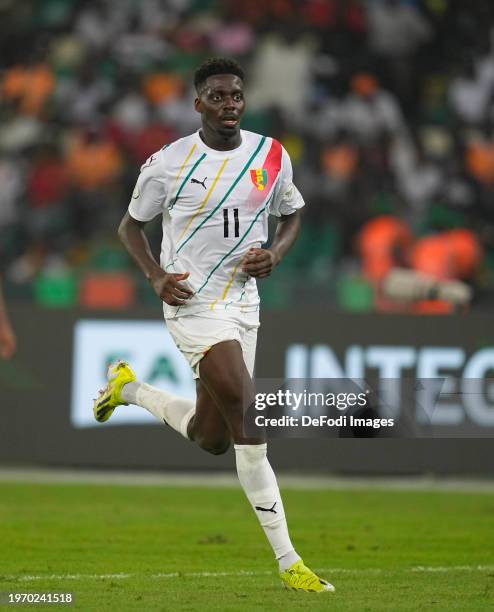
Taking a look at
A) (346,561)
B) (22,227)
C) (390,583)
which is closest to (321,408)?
(390,583)

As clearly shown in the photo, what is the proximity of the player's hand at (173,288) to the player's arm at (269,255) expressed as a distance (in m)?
0.31

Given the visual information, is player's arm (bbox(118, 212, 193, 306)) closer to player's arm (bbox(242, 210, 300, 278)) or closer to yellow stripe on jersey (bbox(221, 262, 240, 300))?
yellow stripe on jersey (bbox(221, 262, 240, 300))

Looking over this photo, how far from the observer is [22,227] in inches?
653

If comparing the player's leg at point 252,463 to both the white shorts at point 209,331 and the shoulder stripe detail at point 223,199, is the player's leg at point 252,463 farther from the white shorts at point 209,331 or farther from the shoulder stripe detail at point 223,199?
the shoulder stripe detail at point 223,199

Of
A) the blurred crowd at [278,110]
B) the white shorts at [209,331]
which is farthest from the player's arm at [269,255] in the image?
the blurred crowd at [278,110]

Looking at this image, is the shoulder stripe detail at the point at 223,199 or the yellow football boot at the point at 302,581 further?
the shoulder stripe detail at the point at 223,199

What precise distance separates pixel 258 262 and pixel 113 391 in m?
1.80

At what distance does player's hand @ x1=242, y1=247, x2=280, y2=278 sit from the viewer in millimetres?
6707

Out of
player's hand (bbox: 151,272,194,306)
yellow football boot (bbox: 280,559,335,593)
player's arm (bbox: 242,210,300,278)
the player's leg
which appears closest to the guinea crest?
player's arm (bbox: 242,210,300,278)

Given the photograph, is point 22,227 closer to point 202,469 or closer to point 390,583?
point 202,469

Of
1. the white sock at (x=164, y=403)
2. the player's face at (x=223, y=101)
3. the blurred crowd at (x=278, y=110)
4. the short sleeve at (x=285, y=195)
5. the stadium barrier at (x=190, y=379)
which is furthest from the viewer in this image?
the blurred crowd at (x=278, y=110)

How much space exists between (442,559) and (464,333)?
4.28 m

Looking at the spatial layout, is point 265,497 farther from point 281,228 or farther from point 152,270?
point 281,228

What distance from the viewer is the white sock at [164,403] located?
7.50 metres
